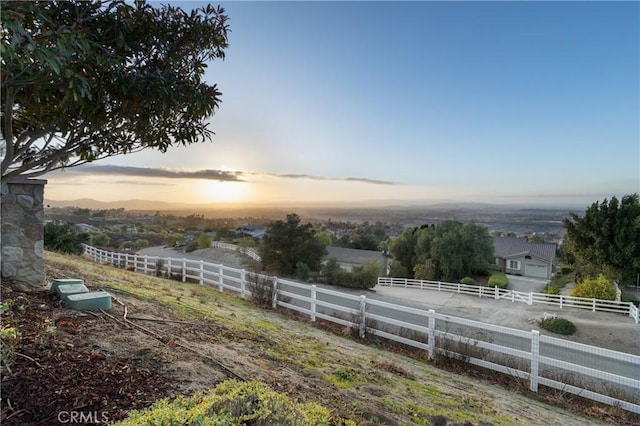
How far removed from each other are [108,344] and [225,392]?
1.62 m

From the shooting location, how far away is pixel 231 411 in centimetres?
184

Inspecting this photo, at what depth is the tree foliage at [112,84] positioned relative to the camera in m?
2.62

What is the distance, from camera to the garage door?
34625 millimetres

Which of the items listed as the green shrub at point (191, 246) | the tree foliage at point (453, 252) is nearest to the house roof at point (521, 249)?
the tree foliage at point (453, 252)

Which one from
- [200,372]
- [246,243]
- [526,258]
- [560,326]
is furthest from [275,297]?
[526,258]

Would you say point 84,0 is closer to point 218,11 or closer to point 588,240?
point 218,11

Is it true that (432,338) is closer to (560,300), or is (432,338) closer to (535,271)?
(560,300)

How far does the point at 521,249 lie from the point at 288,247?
94.9 feet

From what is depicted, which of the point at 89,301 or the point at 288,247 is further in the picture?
the point at 288,247

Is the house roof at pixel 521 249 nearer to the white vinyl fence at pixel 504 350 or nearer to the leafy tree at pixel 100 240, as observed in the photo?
the white vinyl fence at pixel 504 350

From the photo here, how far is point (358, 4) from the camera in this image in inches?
286

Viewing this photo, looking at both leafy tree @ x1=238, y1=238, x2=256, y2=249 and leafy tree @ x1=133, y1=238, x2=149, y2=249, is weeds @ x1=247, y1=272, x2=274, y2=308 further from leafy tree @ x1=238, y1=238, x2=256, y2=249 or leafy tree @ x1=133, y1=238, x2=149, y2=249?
leafy tree @ x1=133, y1=238, x2=149, y2=249

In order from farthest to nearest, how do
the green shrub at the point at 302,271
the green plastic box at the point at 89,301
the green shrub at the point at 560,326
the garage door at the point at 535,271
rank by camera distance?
1. the garage door at the point at 535,271
2. the green shrub at the point at 302,271
3. the green shrub at the point at 560,326
4. the green plastic box at the point at 89,301

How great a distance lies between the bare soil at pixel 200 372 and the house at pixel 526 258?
3382cm
